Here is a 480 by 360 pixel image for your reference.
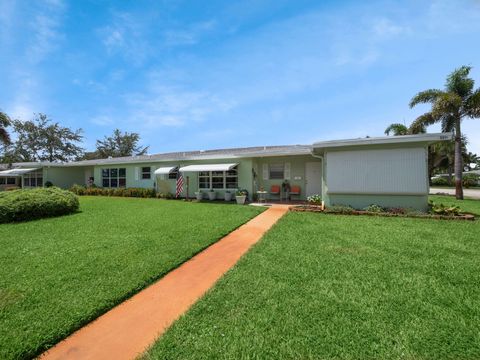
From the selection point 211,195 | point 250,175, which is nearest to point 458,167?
point 250,175

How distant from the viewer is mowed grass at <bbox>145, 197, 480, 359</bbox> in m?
2.88

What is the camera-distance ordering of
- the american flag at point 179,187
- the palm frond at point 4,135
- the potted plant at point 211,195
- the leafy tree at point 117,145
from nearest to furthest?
the potted plant at point 211,195
the american flag at point 179,187
the palm frond at point 4,135
the leafy tree at point 117,145

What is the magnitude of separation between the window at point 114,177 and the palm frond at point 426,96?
2629 centimetres

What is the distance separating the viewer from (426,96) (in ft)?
63.0

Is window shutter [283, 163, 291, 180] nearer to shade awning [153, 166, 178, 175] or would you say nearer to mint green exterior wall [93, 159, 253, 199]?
mint green exterior wall [93, 159, 253, 199]

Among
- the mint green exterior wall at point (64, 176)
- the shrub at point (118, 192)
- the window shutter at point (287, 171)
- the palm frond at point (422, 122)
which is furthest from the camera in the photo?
the mint green exterior wall at point (64, 176)

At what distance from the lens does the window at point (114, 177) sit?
77.3ft

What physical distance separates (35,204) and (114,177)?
529 inches

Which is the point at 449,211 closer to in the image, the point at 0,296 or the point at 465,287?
the point at 465,287

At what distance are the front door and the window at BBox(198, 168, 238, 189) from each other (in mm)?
5099

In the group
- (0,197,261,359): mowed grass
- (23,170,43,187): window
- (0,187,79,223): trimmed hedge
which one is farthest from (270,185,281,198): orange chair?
(23,170,43,187): window

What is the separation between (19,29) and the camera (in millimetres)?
9156

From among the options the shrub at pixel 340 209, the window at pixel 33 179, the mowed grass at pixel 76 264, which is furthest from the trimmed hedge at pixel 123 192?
the shrub at pixel 340 209

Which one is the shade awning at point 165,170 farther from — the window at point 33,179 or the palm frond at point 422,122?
the palm frond at point 422,122
